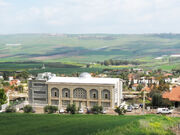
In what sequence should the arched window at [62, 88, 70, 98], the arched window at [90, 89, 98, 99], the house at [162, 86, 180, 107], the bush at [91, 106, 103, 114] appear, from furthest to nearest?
the arched window at [62, 88, 70, 98] < the arched window at [90, 89, 98, 99] < the house at [162, 86, 180, 107] < the bush at [91, 106, 103, 114]

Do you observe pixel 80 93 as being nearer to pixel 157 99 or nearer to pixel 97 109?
pixel 97 109

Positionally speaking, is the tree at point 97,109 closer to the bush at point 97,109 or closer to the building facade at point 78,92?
the bush at point 97,109

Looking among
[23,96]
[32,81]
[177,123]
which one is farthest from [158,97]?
[23,96]

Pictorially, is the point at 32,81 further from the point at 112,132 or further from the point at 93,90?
the point at 112,132

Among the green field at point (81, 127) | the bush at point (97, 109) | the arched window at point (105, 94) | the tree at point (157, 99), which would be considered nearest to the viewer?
the green field at point (81, 127)

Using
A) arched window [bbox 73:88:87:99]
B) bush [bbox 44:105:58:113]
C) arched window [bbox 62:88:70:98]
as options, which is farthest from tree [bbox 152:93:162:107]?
bush [bbox 44:105:58:113]

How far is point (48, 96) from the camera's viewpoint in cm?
4528

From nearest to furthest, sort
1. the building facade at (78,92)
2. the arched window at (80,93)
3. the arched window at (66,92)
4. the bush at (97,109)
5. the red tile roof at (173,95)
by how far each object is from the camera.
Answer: the bush at (97,109), the red tile roof at (173,95), the building facade at (78,92), the arched window at (80,93), the arched window at (66,92)

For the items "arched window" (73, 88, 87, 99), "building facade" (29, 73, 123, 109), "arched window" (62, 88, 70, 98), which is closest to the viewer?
"building facade" (29, 73, 123, 109)

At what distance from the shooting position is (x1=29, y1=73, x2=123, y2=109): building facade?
4284 centimetres

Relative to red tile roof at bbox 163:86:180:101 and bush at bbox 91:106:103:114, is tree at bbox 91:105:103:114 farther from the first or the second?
red tile roof at bbox 163:86:180:101

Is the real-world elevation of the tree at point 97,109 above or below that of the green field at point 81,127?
below

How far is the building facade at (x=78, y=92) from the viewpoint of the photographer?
4284 centimetres

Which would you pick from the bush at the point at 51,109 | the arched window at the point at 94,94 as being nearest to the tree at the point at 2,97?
the bush at the point at 51,109
